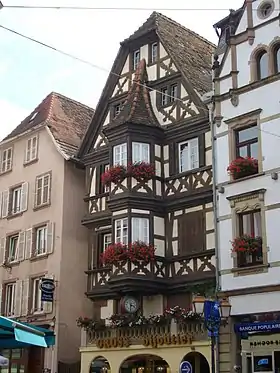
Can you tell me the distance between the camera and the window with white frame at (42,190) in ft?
102

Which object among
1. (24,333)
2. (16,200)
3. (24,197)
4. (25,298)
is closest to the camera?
(24,333)

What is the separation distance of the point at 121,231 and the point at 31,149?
9.00m

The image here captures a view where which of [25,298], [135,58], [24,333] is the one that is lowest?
[24,333]

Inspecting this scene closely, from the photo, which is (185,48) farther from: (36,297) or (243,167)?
(36,297)

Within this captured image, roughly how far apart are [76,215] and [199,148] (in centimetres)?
759

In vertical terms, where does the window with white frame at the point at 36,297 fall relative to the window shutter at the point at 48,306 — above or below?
above

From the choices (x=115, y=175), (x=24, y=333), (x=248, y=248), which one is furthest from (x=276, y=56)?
(x=24, y=333)

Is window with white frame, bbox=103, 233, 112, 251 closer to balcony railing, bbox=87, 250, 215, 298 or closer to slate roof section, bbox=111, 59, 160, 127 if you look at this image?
balcony railing, bbox=87, 250, 215, 298

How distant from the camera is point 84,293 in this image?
29.3m

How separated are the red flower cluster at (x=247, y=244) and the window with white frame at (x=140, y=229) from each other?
455cm

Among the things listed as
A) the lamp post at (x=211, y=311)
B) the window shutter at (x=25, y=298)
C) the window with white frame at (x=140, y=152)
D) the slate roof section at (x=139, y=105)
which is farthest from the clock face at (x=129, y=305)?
the lamp post at (x=211, y=311)

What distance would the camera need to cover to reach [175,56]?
27.4m

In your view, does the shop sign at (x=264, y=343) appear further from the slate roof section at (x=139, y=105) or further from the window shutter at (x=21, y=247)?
the window shutter at (x=21, y=247)

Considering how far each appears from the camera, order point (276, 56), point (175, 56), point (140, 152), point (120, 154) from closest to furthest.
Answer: point (276, 56)
point (140, 152)
point (120, 154)
point (175, 56)
